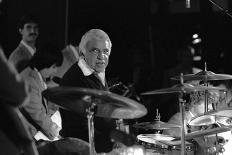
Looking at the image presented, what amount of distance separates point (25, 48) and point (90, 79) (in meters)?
0.63

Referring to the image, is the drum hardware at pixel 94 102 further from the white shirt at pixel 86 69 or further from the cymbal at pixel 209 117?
the cymbal at pixel 209 117

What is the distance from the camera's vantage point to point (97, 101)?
2.81 meters

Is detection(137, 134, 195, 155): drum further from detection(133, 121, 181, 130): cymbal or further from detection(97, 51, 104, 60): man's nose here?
detection(97, 51, 104, 60): man's nose

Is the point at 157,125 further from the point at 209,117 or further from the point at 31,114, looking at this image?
the point at 31,114

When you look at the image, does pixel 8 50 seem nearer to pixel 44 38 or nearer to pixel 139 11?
pixel 44 38

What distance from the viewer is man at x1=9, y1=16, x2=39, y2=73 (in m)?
3.21

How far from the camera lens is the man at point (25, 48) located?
3205mm

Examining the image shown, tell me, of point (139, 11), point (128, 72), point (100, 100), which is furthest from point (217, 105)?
point (100, 100)

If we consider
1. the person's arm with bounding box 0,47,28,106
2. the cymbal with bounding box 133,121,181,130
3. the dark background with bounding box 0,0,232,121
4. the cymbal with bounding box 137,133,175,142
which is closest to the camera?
the person's arm with bounding box 0,47,28,106

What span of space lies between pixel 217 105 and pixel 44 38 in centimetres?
235

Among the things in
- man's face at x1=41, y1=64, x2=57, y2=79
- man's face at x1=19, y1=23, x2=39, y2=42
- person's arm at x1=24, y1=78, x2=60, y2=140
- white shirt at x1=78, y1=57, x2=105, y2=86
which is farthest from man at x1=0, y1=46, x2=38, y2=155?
man's face at x1=41, y1=64, x2=57, y2=79

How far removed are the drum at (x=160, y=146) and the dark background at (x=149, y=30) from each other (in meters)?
1.84

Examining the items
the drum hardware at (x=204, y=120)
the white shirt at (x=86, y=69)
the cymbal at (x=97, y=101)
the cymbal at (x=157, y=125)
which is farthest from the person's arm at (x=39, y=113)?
the drum hardware at (x=204, y=120)

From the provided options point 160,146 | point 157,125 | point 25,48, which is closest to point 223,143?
point 160,146
